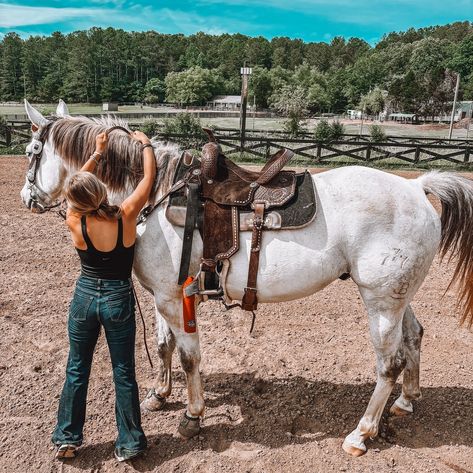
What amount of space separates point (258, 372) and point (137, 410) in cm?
138

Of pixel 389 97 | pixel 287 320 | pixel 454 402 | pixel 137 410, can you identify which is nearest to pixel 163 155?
pixel 137 410

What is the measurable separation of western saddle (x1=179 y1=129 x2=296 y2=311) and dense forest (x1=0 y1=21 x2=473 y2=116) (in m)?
37.8

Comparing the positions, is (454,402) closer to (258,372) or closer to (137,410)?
(258,372)

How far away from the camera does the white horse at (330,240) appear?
2869 mm

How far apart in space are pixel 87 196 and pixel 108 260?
1.45 ft

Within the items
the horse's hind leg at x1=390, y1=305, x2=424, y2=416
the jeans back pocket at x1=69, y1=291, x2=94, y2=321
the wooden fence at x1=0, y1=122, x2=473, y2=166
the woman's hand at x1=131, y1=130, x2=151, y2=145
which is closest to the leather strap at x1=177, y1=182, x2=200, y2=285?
the woman's hand at x1=131, y1=130, x2=151, y2=145

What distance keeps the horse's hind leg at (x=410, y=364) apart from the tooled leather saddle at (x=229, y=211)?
133 cm

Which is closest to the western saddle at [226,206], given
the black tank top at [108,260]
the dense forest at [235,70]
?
the black tank top at [108,260]

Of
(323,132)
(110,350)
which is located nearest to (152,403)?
(110,350)

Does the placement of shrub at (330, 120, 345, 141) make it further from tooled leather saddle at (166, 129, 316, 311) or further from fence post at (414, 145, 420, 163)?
tooled leather saddle at (166, 129, 316, 311)

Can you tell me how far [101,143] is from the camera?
2.92 meters

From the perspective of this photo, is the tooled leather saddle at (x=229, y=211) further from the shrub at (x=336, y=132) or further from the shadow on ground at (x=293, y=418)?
the shrub at (x=336, y=132)

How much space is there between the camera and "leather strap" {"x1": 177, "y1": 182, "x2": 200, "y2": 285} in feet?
9.36

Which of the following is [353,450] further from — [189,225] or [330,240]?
[189,225]
